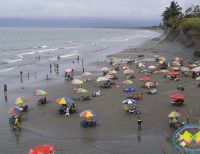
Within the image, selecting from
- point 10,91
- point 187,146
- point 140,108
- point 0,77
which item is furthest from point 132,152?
point 0,77

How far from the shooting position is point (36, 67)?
6038cm

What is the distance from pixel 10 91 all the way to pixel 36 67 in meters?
21.9

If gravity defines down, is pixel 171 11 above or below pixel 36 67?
above

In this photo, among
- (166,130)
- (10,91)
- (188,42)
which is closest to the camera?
(166,130)

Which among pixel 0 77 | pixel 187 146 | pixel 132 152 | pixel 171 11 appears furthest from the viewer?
pixel 171 11

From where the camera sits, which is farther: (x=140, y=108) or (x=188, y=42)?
(x=188, y=42)

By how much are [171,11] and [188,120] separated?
334 ft

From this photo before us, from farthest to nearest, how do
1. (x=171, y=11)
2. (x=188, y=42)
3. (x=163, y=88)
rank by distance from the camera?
(x=171, y=11), (x=188, y=42), (x=163, y=88)

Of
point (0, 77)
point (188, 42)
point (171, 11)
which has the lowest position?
point (0, 77)

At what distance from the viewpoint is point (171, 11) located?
393 ft

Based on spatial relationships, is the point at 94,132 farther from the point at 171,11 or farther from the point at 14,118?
the point at 171,11

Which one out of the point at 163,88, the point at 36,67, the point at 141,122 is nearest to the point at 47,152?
the point at 141,122

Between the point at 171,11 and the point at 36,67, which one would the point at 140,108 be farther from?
the point at 171,11

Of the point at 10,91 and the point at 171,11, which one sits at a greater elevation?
the point at 171,11
